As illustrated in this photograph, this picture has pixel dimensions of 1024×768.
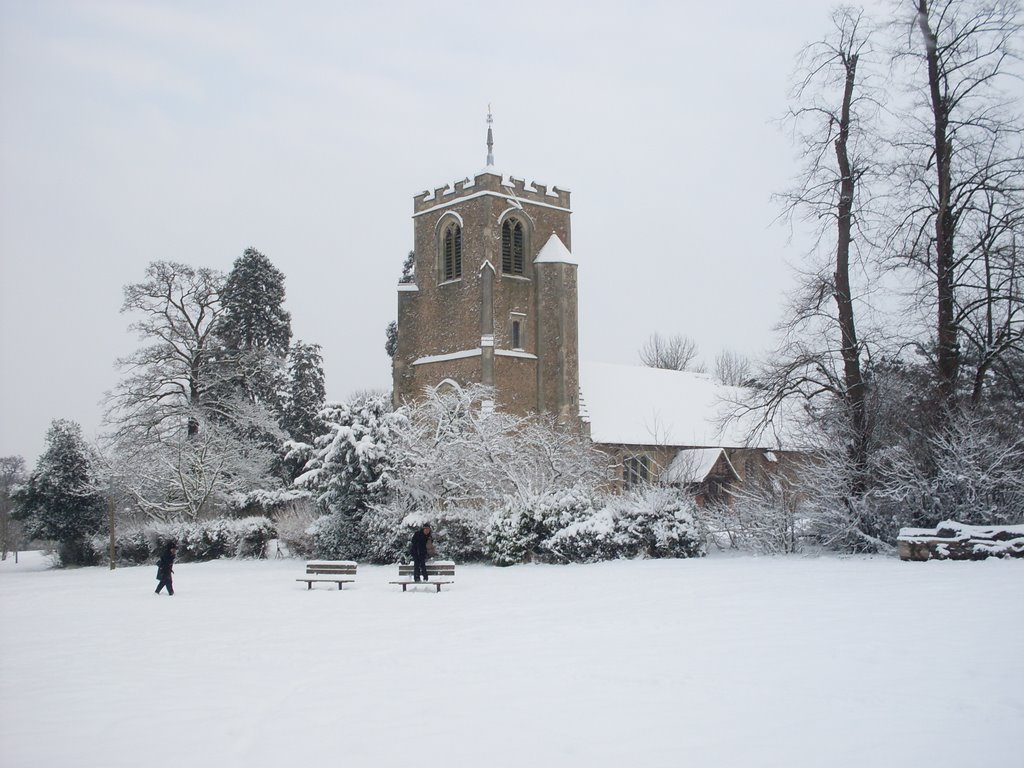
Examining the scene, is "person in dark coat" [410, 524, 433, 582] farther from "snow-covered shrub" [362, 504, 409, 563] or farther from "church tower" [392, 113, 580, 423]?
"church tower" [392, 113, 580, 423]

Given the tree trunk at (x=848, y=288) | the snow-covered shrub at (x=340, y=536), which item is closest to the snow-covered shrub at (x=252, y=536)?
the snow-covered shrub at (x=340, y=536)

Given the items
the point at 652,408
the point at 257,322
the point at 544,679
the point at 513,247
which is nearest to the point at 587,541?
the point at 544,679

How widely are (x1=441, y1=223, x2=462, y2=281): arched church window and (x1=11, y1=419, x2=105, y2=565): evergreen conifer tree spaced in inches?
692

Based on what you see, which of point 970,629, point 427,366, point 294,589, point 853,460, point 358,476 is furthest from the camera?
point 427,366

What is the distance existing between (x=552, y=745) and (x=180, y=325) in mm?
37651

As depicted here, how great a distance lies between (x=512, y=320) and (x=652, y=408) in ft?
31.4

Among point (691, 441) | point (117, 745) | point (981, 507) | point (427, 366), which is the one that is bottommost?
point (117, 745)

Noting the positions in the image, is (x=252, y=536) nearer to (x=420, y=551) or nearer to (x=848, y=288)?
(x=420, y=551)

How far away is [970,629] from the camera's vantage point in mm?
10906

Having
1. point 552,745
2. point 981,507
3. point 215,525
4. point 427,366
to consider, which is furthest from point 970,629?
point 427,366

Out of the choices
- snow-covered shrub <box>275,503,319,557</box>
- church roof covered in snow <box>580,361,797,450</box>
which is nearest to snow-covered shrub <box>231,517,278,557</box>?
snow-covered shrub <box>275,503,319,557</box>

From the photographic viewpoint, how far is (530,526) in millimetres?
23641

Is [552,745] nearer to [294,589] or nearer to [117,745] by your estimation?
[117,745]

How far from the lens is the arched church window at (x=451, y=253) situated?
41812 mm
